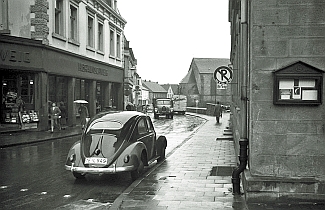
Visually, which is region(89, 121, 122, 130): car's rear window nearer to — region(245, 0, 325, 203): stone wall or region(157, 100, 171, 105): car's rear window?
region(245, 0, 325, 203): stone wall

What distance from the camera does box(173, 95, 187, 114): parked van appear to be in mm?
59469

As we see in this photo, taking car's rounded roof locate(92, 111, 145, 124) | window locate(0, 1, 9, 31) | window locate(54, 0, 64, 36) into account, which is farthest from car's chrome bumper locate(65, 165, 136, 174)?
window locate(54, 0, 64, 36)

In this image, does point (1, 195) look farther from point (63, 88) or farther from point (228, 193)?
point (63, 88)

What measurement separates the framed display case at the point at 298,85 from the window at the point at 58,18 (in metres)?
20.6

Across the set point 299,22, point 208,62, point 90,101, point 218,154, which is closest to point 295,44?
point 299,22

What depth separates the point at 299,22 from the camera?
6836 millimetres

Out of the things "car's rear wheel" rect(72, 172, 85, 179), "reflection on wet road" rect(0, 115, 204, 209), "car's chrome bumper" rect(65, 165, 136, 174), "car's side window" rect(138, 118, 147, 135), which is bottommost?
"reflection on wet road" rect(0, 115, 204, 209)

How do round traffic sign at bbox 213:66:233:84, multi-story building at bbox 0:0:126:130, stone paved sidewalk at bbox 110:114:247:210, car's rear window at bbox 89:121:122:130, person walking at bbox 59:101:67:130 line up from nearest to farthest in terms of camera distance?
1. stone paved sidewalk at bbox 110:114:247:210
2. car's rear window at bbox 89:121:122:130
3. round traffic sign at bbox 213:66:233:84
4. multi-story building at bbox 0:0:126:130
5. person walking at bbox 59:101:67:130

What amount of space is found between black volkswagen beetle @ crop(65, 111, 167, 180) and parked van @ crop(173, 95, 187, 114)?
48.4 m

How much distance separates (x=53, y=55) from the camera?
78.5ft

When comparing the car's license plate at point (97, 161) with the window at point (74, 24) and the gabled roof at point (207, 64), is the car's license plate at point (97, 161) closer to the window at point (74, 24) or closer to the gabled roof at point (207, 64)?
the window at point (74, 24)

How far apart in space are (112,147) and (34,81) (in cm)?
1451

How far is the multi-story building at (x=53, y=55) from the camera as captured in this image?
21.5 metres

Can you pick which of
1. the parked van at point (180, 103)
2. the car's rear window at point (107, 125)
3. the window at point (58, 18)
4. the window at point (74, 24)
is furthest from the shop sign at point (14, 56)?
the parked van at point (180, 103)
